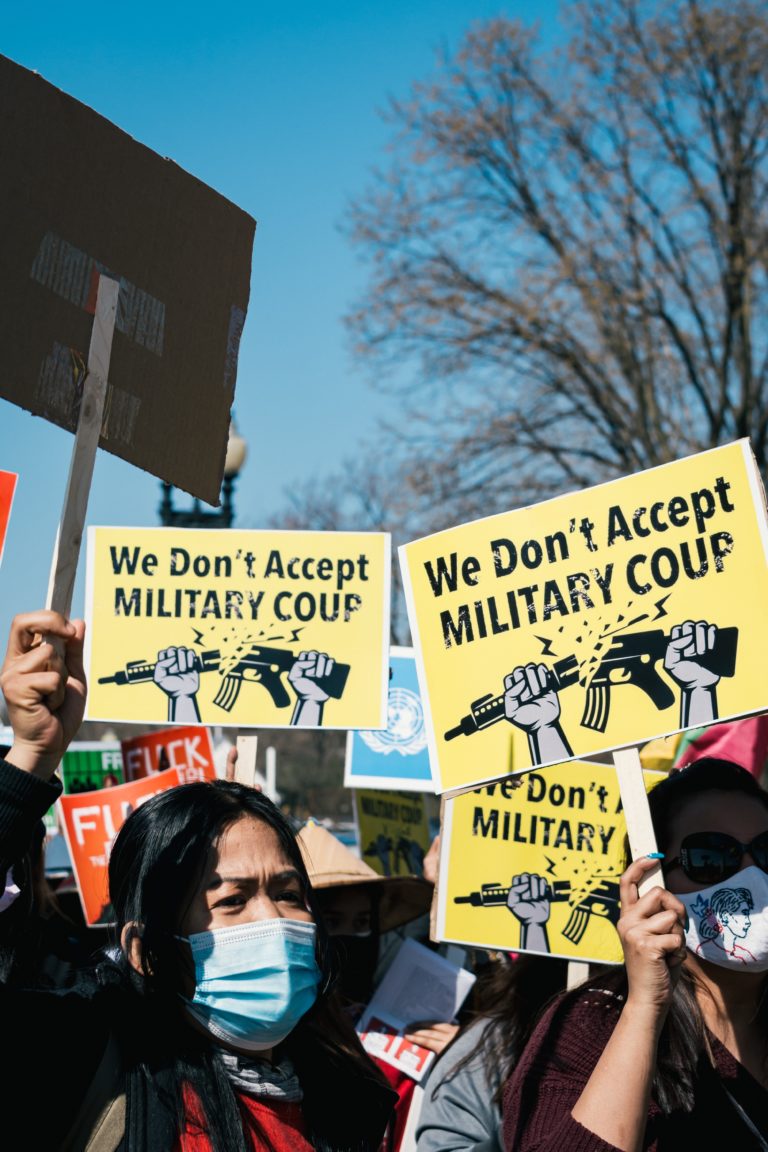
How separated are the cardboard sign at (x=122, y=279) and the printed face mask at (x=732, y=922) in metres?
1.35

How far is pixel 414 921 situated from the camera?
508 cm

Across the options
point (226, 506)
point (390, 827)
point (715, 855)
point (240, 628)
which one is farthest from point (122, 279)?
point (226, 506)

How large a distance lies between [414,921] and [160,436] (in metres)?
2.87

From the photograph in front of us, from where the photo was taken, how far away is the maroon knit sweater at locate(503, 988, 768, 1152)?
2.56 metres

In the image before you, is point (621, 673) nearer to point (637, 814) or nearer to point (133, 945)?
point (637, 814)

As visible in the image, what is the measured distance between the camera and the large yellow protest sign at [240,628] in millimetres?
4191

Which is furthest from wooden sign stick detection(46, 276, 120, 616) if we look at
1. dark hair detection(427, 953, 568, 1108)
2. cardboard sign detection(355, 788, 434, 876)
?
cardboard sign detection(355, 788, 434, 876)

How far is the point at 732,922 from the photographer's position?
279 centimetres

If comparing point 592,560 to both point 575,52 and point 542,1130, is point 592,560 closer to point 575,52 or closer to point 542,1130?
point 542,1130

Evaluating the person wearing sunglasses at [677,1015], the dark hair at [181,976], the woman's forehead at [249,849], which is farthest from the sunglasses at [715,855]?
the woman's forehead at [249,849]

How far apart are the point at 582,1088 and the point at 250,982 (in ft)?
2.35

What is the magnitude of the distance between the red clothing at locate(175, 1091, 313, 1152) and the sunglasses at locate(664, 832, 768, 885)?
1.00m

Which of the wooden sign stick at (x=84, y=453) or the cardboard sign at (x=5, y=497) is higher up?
the cardboard sign at (x=5, y=497)

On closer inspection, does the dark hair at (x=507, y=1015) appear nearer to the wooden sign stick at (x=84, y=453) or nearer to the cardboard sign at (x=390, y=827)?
the wooden sign stick at (x=84, y=453)
